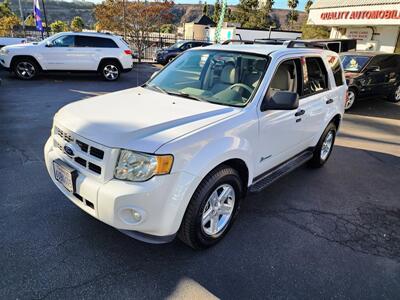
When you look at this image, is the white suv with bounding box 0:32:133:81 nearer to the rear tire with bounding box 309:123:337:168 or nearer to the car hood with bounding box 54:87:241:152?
the car hood with bounding box 54:87:241:152

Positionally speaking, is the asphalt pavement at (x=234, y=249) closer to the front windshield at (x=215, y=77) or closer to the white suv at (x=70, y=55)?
the front windshield at (x=215, y=77)

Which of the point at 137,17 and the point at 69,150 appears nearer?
the point at 69,150

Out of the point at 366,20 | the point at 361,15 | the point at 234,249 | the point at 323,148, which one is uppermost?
the point at 361,15

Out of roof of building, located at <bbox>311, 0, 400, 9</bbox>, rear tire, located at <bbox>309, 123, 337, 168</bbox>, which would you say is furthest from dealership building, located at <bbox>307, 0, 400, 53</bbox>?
rear tire, located at <bbox>309, 123, 337, 168</bbox>

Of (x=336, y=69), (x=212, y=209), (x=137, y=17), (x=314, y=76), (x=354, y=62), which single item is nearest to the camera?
(x=212, y=209)

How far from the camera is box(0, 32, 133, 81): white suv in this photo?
35.3 ft

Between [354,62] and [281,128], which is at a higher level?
[354,62]

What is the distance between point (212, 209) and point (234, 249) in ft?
1.53

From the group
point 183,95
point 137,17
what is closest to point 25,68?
point 183,95

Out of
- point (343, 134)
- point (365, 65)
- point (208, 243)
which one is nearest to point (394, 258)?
point (208, 243)

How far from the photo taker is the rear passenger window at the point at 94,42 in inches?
454

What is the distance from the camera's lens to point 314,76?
4.24 m

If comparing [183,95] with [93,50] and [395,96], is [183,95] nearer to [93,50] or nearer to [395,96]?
[93,50]

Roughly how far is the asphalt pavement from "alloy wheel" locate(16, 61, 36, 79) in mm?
7569
